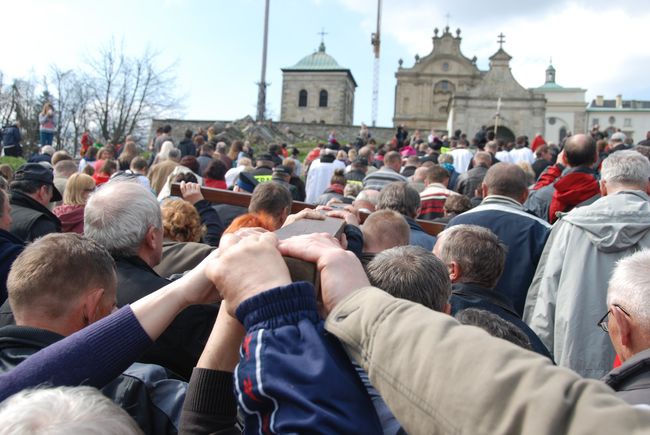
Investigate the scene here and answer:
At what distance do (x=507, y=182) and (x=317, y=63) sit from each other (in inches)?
3168

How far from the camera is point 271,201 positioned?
15.1 ft

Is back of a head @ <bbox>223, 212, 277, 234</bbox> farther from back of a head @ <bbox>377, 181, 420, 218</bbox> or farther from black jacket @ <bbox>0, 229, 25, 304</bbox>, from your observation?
black jacket @ <bbox>0, 229, 25, 304</bbox>

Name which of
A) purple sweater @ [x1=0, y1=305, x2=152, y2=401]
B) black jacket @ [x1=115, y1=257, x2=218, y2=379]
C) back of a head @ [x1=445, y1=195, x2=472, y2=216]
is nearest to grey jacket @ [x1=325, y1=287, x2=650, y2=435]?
purple sweater @ [x1=0, y1=305, x2=152, y2=401]

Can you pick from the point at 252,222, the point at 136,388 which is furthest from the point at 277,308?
the point at 252,222

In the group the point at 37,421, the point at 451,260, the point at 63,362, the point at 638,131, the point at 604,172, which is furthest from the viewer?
the point at 638,131

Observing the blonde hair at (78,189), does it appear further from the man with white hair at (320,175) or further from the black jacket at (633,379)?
the man with white hair at (320,175)

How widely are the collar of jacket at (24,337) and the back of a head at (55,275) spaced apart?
0.15 m

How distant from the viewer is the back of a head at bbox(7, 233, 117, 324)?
2193 mm

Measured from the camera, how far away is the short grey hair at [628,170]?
13.9 feet

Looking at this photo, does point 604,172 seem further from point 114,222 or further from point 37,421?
point 37,421

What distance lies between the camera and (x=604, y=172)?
172 inches

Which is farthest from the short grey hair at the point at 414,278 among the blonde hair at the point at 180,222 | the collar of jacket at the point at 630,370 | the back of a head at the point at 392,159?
the back of a head at the point at 392,159

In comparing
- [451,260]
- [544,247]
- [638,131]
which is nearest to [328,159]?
[544,247]

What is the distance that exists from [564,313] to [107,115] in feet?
184
